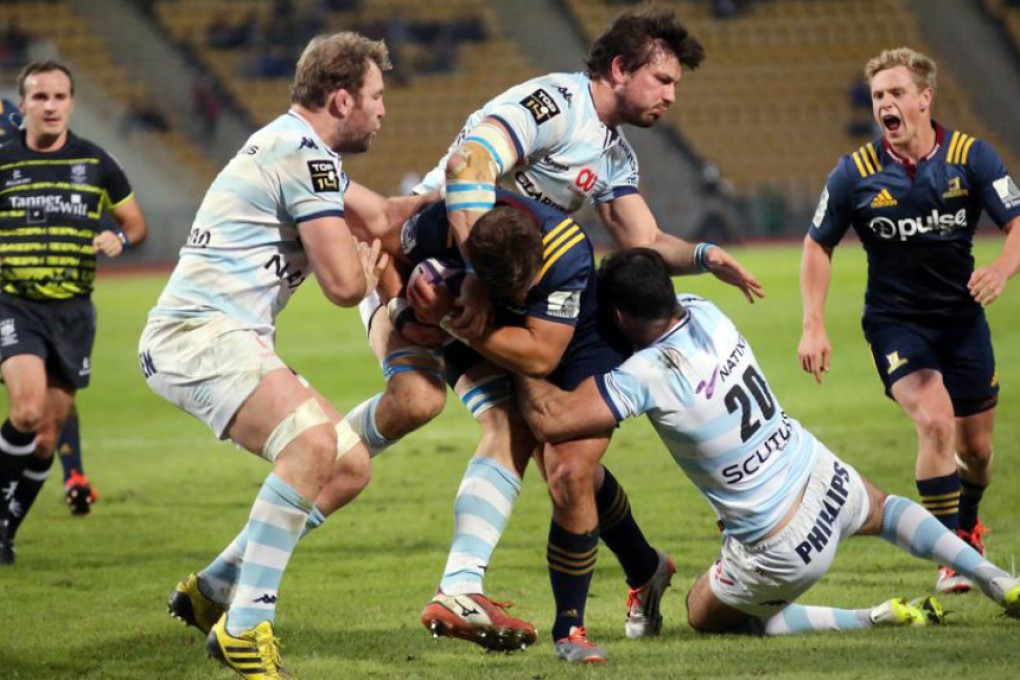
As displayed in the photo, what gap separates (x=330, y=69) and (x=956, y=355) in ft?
11.8

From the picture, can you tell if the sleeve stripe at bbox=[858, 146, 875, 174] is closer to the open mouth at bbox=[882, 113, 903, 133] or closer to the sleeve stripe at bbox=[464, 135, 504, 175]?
the open mouth at bbox=[882, 113, 903, 133]

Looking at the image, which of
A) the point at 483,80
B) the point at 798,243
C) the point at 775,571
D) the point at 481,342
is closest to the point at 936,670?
the point at 775,571

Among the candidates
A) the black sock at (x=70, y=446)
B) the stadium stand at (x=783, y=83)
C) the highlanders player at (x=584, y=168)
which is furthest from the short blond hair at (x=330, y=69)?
the stadium stand at (x=783, y=83)

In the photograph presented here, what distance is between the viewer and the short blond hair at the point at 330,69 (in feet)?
19.2

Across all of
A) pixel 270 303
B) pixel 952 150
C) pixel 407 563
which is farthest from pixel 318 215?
pixel 952 150

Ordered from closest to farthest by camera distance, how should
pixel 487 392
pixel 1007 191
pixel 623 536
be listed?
pixel 487 392, pixel 623 536, pixel 1007 191

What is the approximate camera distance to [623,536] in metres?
6.54

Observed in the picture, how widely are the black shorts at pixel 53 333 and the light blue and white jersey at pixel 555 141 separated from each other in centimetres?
304

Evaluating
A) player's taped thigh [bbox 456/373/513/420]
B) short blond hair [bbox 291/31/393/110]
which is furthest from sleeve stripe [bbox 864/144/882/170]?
short blond hair [bbox 291/31/393/110]

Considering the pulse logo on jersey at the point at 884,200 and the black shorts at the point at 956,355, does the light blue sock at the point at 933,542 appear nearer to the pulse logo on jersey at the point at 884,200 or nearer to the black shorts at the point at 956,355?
the black shorts at the point at 956,355

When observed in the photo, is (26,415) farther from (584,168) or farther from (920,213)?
(920,213)

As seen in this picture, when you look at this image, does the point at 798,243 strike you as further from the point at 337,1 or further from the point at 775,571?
the point at 775,571

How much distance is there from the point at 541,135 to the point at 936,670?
2.60 metres

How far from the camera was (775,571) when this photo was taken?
5.98 m
